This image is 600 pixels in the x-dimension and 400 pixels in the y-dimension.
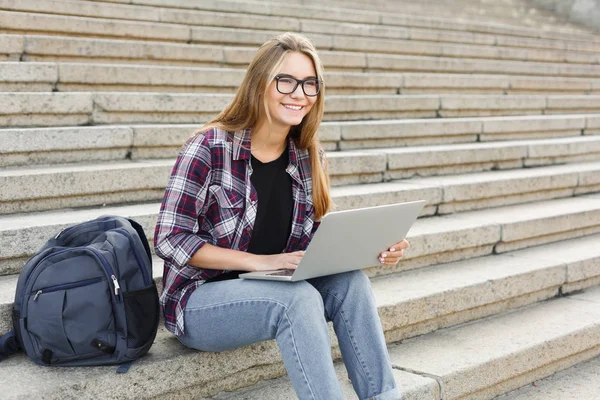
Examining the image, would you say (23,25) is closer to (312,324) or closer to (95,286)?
(95,286)

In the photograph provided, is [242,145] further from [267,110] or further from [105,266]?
[105,266]

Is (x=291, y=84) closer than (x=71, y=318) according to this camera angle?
No

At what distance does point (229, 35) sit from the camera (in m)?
5.58

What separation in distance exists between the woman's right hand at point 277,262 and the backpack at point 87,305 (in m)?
0.34

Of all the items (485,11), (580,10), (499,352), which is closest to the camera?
(499,352)

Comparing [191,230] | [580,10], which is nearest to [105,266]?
[191,230]

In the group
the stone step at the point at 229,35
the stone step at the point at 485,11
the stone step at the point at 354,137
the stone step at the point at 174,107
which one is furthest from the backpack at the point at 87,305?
the stone step at the point at 485,11

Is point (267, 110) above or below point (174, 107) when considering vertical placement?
above

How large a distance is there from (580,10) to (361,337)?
9514 mm

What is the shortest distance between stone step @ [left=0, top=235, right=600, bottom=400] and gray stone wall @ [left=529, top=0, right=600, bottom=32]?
6.75m

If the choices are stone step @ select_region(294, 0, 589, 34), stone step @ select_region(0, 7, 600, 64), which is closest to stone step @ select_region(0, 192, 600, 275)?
stone step @ select_region(0, 7, 600, 64)

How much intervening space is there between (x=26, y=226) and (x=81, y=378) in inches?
32.9

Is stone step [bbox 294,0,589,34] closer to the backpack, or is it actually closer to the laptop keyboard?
the laptop keyboard

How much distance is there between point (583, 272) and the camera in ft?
13.9
